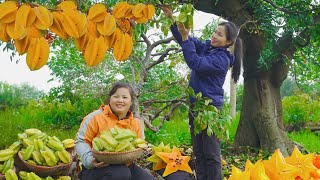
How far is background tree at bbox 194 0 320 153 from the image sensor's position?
5.19 metres

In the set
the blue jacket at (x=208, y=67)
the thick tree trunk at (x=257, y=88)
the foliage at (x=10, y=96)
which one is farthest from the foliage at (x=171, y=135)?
the foliage at (x=10, y=96)

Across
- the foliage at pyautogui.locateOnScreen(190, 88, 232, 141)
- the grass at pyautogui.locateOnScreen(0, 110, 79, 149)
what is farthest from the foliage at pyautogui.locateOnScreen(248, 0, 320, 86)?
the grass at pyautogui.locateOnScreen(0, 110, 79, 149)

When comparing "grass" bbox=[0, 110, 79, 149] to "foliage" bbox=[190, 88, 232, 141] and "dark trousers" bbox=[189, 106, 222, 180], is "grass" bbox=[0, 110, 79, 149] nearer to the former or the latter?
"dark trousers" bbox=[189, 106, 222, 180]

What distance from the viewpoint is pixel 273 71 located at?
6.36 meters

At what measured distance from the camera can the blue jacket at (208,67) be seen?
11.4 feet

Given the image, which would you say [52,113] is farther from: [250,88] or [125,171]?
[125,171]

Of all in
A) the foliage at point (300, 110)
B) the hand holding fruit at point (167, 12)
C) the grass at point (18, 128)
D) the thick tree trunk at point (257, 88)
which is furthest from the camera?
the foliage at point (300, 110)

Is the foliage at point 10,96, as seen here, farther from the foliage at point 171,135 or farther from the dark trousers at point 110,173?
the dark trousers at point 110,173

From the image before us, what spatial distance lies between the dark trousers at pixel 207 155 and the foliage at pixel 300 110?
6254 mm

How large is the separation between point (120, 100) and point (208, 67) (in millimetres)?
726

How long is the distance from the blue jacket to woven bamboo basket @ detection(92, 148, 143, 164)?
0.81 metres

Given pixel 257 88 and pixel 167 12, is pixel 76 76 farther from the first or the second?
pixel 167 12

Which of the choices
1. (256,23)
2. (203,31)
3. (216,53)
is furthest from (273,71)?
(216,53)

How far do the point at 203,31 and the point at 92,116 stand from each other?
207cm
